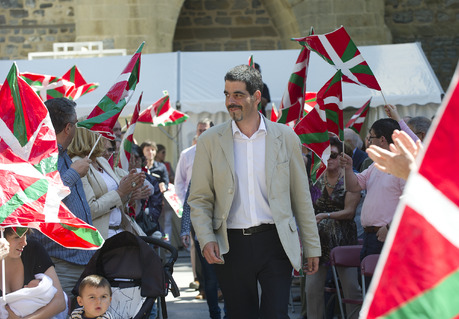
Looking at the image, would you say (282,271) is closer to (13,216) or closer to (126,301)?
(126,301)

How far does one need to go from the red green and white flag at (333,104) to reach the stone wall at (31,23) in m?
12.8

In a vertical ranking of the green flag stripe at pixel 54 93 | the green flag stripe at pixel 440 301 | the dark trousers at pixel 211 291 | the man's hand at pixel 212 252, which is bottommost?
the dark trousers at pixel 211 291

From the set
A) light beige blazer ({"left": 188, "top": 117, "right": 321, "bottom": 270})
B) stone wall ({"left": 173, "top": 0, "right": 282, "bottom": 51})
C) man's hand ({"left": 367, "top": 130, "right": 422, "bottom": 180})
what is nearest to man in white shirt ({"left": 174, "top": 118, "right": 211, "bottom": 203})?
light beige blazer ({"left": 188, "top": 117, "right": 321, "bottom": 270})

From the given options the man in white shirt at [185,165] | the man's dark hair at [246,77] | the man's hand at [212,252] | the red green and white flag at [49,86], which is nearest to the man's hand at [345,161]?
the man's dark hair at [246,77]

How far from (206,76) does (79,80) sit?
3424 millimetres

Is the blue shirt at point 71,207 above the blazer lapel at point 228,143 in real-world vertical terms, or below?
below

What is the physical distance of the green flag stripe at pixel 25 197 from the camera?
4285 millimetres

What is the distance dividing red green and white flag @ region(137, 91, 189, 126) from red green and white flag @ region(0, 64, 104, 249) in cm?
601

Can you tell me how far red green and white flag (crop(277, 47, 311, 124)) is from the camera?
7758 mm

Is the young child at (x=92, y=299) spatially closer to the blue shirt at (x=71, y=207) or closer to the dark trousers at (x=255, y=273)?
the blue shirt at (x=71, y=207)

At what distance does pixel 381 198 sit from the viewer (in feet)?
20.4

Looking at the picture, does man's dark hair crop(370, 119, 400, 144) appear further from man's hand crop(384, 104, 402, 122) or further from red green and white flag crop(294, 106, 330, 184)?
red green and white flag crop(294, 106, 330, 184)

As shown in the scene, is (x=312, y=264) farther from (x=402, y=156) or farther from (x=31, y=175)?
(x=402, y=156)

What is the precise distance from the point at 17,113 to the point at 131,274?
4.00 ft
